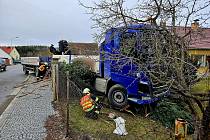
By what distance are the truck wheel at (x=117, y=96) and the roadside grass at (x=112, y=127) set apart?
337 mm

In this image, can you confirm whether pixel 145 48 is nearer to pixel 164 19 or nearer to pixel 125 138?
pixel 164 19

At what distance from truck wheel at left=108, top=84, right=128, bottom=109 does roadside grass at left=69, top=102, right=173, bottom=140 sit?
337mm

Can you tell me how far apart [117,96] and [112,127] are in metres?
2.51

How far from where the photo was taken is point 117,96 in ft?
38.7

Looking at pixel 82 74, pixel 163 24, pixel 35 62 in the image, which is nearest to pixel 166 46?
pixel 163 24

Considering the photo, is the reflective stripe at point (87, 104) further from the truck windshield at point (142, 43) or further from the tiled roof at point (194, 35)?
the tiled roof at point (194, 35)

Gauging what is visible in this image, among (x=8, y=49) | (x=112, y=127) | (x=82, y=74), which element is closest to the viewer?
(x=112, y=127)

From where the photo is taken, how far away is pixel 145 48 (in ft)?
22.3

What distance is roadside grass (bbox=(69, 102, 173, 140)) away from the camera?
28.4 ft

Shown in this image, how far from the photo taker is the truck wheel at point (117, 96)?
455 inches

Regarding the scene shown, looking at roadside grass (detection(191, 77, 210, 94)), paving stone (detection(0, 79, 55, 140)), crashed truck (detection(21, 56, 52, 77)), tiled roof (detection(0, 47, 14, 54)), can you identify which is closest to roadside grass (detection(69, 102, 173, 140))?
paving stone (detection(0, 79, 55, 140))

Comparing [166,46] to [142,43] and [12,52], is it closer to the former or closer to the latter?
[142,43]

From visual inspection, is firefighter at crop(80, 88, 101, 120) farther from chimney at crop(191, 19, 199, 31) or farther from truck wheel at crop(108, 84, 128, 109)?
chimney at crop(191, 19, 199, 31)

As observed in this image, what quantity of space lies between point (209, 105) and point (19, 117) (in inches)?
273
